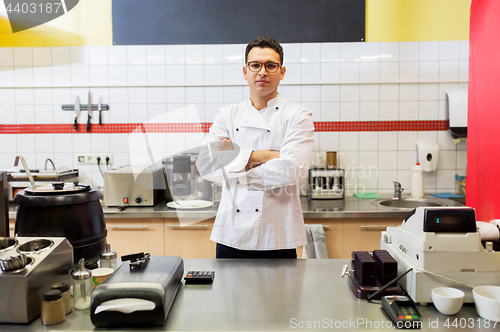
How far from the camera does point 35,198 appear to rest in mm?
1195

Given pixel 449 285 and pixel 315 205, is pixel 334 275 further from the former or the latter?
pixel 315 205

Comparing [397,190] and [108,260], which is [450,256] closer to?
[108,260]

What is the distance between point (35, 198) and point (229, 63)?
214 cm

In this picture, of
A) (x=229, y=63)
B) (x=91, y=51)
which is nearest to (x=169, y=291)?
(x=229, y=63)

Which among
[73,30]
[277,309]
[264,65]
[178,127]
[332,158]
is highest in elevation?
[73,30]

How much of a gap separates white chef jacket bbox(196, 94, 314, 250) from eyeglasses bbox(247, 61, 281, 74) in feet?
0.60

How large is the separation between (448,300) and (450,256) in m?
0.13

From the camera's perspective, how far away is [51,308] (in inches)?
36.7

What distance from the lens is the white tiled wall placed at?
9.80 ft

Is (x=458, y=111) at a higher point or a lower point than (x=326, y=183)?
higher

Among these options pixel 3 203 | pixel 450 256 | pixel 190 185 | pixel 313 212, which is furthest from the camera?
pixel 190 185

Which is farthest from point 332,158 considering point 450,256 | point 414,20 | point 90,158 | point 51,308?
point 51,308

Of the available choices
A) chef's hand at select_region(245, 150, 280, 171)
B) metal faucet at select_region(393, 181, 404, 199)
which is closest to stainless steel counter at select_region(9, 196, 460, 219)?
metal faucet at select_region(393, 181, 404, 199)

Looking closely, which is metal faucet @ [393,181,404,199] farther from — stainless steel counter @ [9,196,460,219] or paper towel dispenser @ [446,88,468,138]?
paper towel dispenser @ [446,88,468,138]
